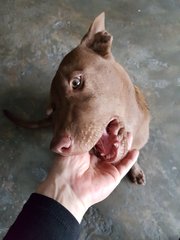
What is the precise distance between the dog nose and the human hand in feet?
0.68

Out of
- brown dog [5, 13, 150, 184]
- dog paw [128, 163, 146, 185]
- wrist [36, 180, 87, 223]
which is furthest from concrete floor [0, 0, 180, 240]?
wrist [36, 180, 87, 223]

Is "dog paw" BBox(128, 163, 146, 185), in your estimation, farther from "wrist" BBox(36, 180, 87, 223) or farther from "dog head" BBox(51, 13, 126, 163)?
"wrist" BBox(36, 180, 87, 223)

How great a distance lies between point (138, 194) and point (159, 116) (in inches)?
26.6

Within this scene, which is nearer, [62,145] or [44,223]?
[44,223]

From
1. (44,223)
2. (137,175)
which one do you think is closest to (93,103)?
(44,223)

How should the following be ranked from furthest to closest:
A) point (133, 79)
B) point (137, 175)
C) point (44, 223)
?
point (133, 79)
point (137, 175)
point (44, 223)

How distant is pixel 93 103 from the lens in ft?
7.01

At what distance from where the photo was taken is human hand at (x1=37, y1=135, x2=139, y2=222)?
2.06 m

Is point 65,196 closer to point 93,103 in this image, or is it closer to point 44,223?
point 44,223

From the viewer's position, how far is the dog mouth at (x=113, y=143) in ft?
7.57

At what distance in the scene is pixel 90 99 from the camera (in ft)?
7.02

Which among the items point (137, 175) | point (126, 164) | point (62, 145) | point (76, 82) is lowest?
point (137, 175)

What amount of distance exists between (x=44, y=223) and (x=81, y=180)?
42 centimetres

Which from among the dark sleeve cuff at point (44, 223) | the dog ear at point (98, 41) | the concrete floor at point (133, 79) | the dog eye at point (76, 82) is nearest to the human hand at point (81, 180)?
the dark sleeve cuff at point (44, 223)
